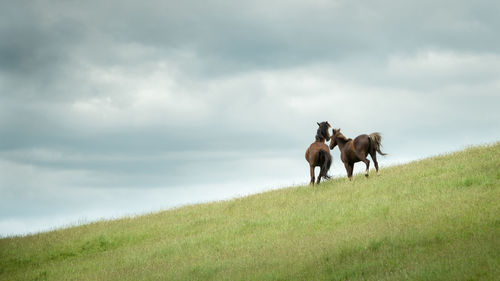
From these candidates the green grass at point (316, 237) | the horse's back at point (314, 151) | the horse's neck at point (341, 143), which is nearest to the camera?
the green grass at point (316, 237)

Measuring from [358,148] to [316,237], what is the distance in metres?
8.46

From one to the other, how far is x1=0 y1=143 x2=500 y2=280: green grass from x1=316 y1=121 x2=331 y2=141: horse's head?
7.56 feet

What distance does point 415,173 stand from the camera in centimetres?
2188

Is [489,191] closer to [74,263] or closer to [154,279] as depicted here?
[154,279]

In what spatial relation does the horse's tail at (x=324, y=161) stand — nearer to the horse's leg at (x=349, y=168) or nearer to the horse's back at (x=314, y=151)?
the horse's back at (x=314, y=151)

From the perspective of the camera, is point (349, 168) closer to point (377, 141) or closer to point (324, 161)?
point (324, 161)

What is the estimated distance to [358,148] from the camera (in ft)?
73.4

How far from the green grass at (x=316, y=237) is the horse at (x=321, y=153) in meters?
0.96

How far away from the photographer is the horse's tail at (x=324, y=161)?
23.6m

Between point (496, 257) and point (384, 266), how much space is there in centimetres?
224

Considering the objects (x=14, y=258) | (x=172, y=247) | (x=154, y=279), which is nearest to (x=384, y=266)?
(x=154, y=279)

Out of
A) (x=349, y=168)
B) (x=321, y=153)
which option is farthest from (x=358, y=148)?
(x=321, y=153)

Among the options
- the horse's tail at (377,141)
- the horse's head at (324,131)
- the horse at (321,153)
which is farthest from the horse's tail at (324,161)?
the horse's tail at (377,141)

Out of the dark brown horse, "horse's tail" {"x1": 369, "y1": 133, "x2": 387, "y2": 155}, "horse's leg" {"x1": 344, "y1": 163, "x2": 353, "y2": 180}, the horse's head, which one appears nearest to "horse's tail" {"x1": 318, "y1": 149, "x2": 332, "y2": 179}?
the dark brown horse
